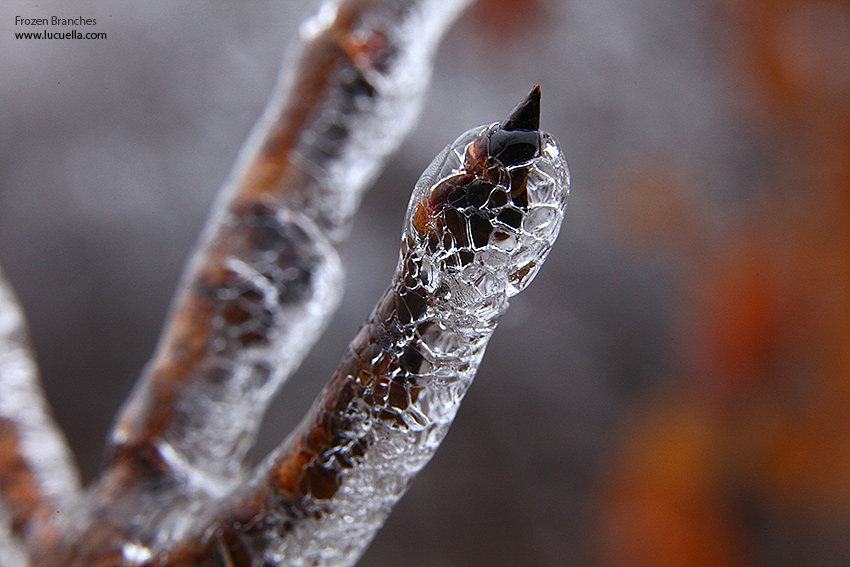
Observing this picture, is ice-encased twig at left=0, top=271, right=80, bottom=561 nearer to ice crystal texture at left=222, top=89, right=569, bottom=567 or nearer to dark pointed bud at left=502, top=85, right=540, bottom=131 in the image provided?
ice crystal texture at left=222, top=89, right=569, bottom=567

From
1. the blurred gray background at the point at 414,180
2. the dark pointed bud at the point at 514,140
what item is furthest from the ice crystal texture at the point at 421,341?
the blurred gray background at the point at 414,180

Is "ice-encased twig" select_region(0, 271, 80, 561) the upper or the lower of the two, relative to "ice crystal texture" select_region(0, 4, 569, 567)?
lower

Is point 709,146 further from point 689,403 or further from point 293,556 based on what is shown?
point 293,556

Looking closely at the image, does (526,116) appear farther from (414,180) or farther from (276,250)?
(414,180)

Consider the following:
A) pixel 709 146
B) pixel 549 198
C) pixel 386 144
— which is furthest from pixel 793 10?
pixel 549 198

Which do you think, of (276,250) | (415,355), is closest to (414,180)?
(276,250)

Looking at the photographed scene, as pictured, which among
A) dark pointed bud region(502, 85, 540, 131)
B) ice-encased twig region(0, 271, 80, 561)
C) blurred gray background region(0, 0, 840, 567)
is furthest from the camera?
blurred gray background region(0, 0, 840, 567)

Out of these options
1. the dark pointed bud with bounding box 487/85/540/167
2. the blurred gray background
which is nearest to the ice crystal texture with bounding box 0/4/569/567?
the dark pointed bud with bounding box 487/85/540/167

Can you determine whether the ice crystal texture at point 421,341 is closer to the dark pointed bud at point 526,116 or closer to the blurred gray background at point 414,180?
the dark pointed bud at point 526,116
